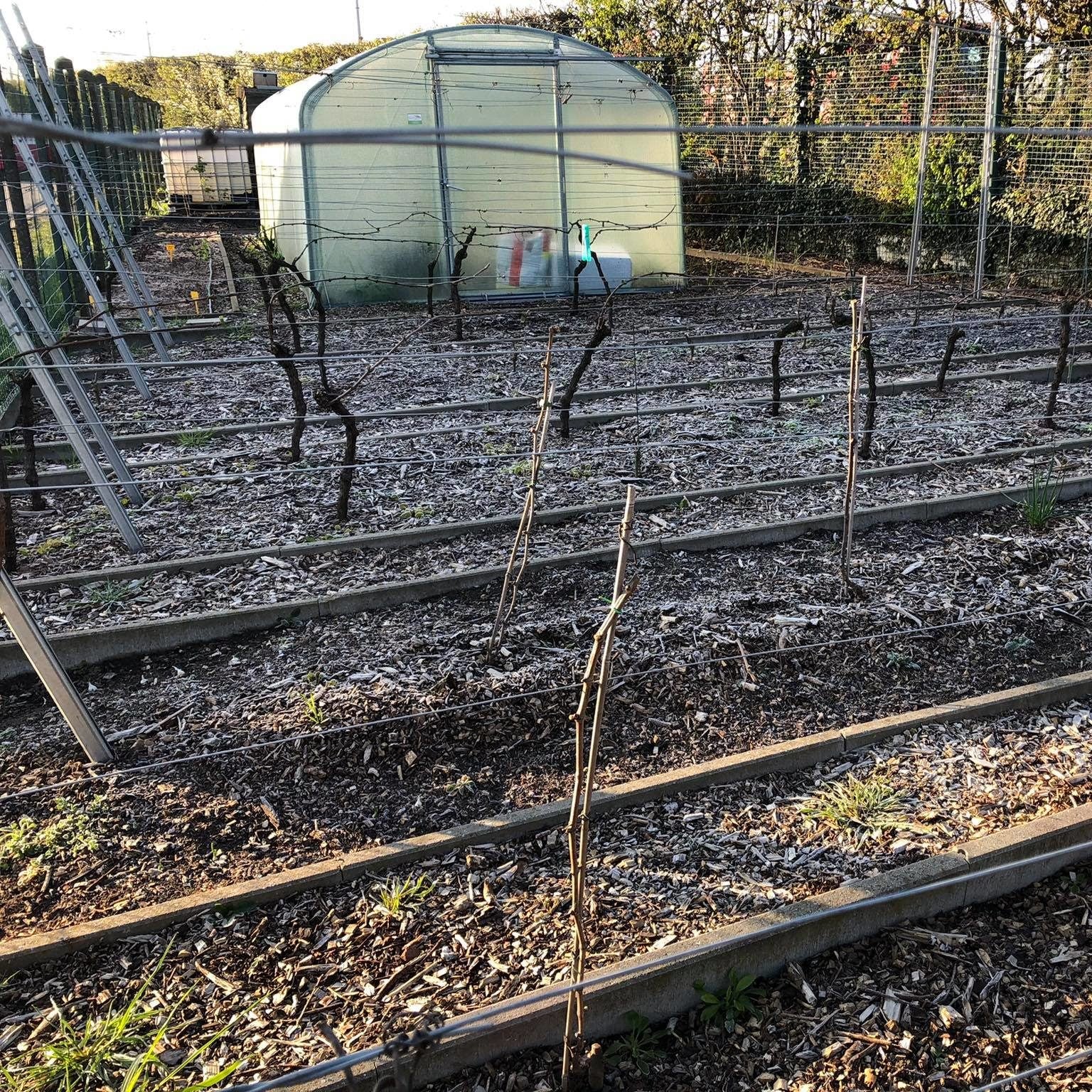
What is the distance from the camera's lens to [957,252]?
1202 centimetres

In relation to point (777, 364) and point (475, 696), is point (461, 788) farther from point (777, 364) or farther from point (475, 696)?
point (777, 364)

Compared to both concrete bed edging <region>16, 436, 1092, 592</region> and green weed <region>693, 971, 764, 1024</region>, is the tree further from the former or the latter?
→ green weed <region>693, 971, 764, 1024</region>

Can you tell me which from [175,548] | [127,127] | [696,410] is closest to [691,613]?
[175,548]

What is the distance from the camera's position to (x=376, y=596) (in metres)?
4.18

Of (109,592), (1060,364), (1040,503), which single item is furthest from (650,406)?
(109,592)

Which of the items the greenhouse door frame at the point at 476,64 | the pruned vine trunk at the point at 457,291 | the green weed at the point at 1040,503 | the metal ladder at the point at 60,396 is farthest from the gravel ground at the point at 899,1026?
the greenhouse door frame at the point at 476,64

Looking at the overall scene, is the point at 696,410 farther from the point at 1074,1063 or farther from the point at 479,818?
the point at 1074,1063

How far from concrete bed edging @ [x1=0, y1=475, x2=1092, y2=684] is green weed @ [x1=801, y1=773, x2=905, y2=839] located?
1680 millimetres

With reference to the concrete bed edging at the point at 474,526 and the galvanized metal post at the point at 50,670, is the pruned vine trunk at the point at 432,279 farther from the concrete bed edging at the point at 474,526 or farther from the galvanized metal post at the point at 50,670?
the galvanized metal post at the point at 50,670

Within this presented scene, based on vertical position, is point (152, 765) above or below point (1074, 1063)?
above

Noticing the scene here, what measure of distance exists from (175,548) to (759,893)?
3213mm

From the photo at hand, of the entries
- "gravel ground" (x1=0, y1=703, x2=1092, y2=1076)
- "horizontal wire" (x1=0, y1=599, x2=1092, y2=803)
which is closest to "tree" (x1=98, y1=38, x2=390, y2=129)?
"horizontal wire" (x1=0, y1=599, x2=1092, y2=803)

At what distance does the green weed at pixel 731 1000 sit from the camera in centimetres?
242

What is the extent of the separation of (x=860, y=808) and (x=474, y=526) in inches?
93.9
